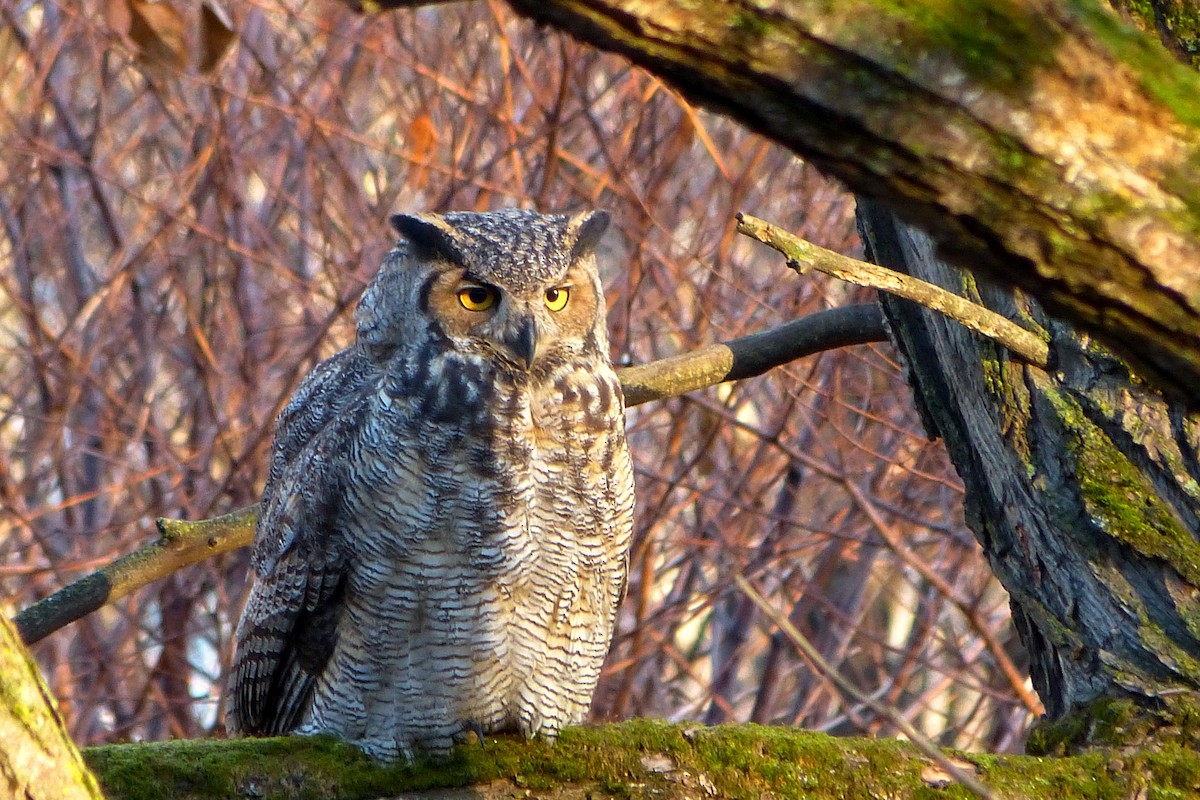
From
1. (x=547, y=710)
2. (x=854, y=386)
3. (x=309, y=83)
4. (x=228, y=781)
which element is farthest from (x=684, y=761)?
(x=309, y=83)

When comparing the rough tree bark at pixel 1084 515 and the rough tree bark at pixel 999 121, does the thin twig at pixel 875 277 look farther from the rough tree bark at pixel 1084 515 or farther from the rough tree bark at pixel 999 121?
the rough tree bark at pixel 999 121

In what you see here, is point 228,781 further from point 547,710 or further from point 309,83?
point 309,83

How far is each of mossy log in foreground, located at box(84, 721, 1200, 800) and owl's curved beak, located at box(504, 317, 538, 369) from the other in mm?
752

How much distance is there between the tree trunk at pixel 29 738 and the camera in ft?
3.56

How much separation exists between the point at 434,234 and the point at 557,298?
29 cm

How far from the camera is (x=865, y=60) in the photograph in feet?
3.13

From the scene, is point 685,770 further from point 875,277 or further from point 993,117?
point 993,117

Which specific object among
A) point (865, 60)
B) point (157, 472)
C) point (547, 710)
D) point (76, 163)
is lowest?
point (157, 472)

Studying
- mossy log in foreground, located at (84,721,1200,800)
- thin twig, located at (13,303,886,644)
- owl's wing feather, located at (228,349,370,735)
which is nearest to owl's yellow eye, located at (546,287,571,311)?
thin twig, located at (13,303,886,644)

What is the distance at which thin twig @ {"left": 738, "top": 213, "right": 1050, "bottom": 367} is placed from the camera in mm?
1476

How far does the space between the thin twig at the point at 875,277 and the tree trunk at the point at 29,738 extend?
825mm

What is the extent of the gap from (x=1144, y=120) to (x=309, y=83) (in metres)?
4.97

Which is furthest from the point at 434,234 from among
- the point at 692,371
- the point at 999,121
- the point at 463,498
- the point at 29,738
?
the point at 999,121

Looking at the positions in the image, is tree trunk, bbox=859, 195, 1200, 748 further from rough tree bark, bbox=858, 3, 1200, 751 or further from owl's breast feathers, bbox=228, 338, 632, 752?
owl's breast feathers, bbox=228, 338, 632, 752
